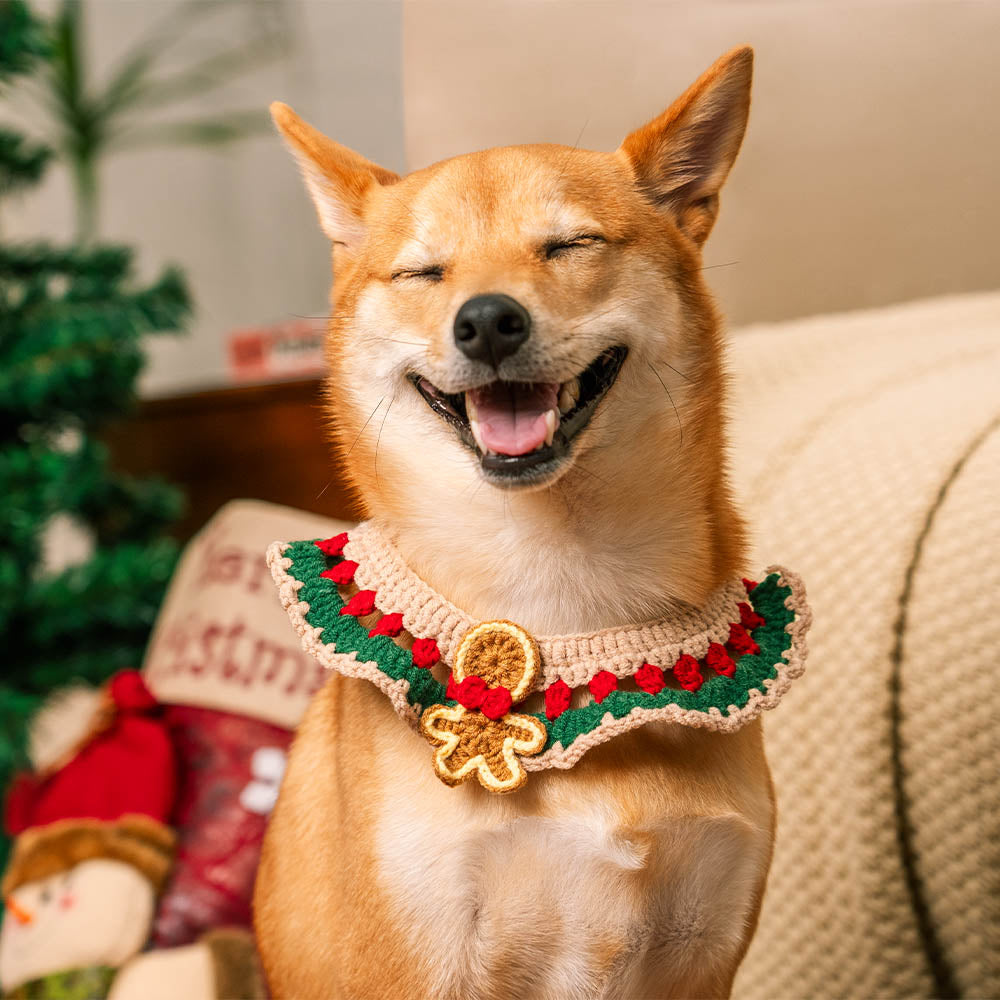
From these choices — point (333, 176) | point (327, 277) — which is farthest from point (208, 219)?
point (333, 176)

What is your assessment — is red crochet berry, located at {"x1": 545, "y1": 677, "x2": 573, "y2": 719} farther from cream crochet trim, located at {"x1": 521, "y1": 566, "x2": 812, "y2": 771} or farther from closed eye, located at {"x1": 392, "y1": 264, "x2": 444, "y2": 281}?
closed eye, located at {"x1": 392, "y1": 264, "x2": 444, "y2": 281}

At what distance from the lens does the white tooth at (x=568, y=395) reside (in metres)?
0.71

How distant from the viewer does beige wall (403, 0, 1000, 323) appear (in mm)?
750

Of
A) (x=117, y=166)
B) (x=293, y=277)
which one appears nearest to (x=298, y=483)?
(x=293, y=277)

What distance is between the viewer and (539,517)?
2.54 feet

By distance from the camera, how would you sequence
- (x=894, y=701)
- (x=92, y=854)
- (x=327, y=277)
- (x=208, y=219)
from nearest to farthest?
(x=894, y=701)
(x=92, y=854)
(x=327, y=277)
(x=208, y=219)

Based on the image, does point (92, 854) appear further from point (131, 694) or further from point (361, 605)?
→ point (361, 605)

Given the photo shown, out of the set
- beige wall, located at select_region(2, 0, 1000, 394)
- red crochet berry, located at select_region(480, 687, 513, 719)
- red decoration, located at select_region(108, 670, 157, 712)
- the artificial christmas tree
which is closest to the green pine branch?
the artificial christmas tree

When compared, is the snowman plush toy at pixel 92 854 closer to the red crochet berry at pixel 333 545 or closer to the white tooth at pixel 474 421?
the red crochet berry at pixel 333 545

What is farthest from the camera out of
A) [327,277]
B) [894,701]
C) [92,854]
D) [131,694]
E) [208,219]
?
[208,219]

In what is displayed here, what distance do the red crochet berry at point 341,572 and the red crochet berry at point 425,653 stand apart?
0.08 m

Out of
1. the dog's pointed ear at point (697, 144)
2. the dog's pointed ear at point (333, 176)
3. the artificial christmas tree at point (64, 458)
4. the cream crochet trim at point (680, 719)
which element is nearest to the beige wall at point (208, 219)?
the artificial christmas tree at point (64, 458)

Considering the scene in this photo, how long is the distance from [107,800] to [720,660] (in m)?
0.93

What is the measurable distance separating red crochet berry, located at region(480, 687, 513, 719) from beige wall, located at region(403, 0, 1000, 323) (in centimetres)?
42
